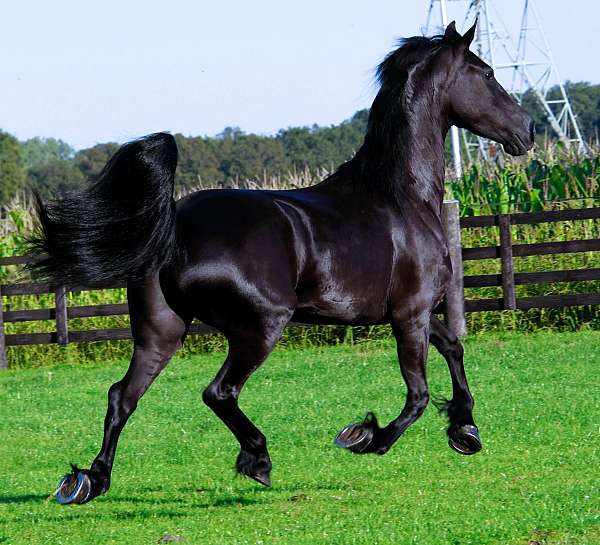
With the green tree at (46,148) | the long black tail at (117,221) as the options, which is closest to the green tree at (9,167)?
the long black tail at (117,221)

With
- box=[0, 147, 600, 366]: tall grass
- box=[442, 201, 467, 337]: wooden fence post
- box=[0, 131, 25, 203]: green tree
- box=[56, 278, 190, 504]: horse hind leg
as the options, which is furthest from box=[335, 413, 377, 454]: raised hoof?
box=[0, 131, 25, 203]: green tree

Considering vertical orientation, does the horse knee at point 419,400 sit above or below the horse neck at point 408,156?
below

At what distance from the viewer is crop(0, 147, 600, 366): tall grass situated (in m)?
14.1

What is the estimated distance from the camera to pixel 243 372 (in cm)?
548

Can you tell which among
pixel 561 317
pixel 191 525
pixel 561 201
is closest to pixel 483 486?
pixel 191 525

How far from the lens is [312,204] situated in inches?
229

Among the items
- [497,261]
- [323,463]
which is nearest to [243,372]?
[323,463]

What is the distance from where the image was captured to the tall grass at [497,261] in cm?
1413

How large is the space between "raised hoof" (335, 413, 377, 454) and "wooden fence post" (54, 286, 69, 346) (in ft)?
28.4

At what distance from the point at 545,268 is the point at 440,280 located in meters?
8.98

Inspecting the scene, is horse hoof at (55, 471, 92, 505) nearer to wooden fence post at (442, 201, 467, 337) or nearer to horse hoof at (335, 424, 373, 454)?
horse hoof at (335, 424, 373, 454)

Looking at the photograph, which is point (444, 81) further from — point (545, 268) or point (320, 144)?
point (320, 144)

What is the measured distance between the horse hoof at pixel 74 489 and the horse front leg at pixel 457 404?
6.62 ft

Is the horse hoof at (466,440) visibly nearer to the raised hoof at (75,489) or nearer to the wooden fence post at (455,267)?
the raised hoof at (75,489)
